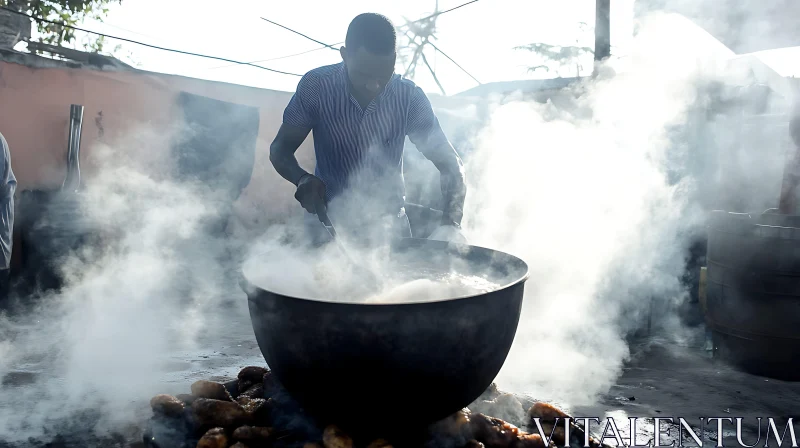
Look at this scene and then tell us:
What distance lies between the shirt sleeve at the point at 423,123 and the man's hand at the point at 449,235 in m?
0.57

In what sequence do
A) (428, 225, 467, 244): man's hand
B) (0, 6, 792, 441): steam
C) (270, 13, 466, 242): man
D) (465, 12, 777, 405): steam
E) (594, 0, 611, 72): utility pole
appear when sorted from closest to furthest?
1. (428, 225, 467, 244): man's hand
2. (270, 13, 466, 242): man
3. (0, 6, 792, 441): steam
4. (465, 12, 777, 405): steam
5. (594, 0, 611, 72): utility pole

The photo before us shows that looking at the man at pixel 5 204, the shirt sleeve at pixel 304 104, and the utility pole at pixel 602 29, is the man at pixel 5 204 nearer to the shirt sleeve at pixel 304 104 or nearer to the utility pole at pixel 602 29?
the shirt sleeve at pixel 304 104

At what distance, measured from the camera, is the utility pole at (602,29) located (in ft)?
28.4

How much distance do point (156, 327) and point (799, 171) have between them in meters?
6.17

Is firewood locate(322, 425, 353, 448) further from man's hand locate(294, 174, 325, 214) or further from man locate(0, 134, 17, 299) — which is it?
man locate(0, 134, 17, 299)

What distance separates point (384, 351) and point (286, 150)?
1510mm

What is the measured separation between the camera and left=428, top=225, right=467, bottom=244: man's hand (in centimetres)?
277

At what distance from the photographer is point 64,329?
464 centimetres

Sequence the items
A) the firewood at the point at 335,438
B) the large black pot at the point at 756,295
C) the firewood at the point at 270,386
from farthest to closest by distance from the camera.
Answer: the large black pot at the point at 756,295 → the firewood at the point at 270,386 → the firewood at the point at 335,438

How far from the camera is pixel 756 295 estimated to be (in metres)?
4.18

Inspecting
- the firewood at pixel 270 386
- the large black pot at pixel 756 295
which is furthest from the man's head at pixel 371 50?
the large black pot at pixel 756 295

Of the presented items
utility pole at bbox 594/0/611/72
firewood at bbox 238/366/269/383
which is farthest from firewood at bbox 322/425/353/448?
utility pole at bbox 594/0/611/72

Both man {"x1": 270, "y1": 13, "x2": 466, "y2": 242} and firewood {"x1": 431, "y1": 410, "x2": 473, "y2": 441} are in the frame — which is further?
man {"x1": 270, "y1": 13, "x2": 466, "y2": 242}

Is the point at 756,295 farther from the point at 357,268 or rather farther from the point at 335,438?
the point at 335,438
